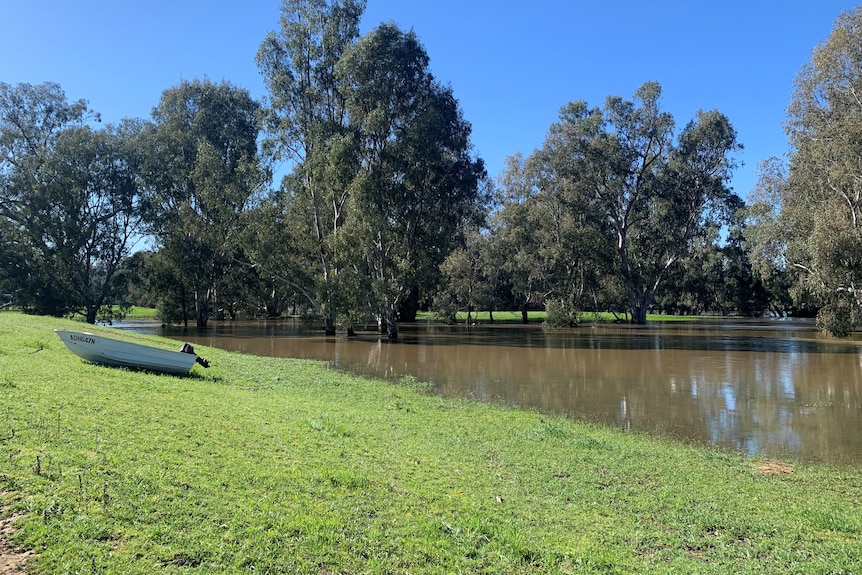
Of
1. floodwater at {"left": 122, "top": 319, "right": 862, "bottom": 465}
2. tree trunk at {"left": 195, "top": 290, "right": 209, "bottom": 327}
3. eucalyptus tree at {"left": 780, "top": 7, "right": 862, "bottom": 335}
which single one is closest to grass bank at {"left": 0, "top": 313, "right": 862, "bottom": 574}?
floodwater at {"left": 122, "top": 319, "right": 862, "bottom": 465}

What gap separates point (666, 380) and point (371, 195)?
23.3 meters

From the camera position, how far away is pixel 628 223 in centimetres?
6250

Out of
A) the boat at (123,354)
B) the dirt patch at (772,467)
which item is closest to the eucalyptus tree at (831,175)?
the dirt patch at (772,467)

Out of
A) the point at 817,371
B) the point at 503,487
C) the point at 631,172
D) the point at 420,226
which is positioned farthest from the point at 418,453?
the point at 631,172

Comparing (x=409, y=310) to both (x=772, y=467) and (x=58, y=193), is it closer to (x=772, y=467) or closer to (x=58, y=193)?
(x=58, y=193)

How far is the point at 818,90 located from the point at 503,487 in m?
35.2

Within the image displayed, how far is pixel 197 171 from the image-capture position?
145 feet

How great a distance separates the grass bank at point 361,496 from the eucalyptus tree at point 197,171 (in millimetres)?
36882

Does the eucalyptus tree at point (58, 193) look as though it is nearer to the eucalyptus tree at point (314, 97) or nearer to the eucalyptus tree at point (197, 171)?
the eucalyptus tree at point (197, 171)

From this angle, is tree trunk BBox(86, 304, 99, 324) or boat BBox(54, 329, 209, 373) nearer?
boat BBox(54, 329, 209, 373)

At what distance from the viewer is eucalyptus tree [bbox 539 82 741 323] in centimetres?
5566

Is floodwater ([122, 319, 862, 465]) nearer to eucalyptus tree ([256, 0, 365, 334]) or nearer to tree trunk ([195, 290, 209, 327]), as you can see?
eucalyptus tree ([256, 0, 365, 334])

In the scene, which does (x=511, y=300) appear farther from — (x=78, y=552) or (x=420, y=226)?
(x=78, y=552)

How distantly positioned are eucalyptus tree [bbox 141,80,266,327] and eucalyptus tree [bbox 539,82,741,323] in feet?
103
